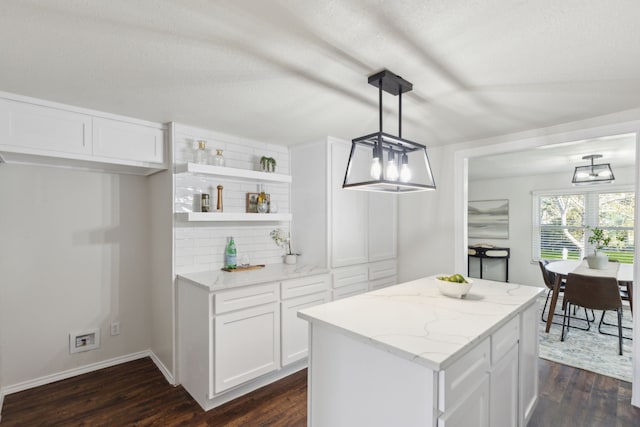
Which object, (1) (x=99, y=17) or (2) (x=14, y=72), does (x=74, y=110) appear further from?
(1) (x=99, y=17)

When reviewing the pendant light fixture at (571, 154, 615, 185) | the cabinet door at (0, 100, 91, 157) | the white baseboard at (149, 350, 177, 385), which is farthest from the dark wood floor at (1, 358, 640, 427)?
the pendant light fixture at (571, 154, 615, 185)

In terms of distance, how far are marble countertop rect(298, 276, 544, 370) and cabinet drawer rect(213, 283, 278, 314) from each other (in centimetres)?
85

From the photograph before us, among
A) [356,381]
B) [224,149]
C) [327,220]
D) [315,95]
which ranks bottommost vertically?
[356,381]

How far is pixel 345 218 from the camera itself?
333 cm

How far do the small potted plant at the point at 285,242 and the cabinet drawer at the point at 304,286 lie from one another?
17.6 inches

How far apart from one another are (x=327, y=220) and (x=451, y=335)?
1902mm

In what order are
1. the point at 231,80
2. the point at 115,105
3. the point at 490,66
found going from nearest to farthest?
the point at 490,66, the point at 231,80, the point at 115,105

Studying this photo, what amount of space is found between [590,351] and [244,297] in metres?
3.54

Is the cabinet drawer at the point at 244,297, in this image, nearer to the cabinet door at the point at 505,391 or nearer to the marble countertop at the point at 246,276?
the marble countertop at the point at 246,276

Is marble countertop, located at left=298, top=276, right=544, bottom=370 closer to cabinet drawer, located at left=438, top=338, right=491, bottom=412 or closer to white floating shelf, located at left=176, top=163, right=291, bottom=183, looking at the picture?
cabinet drawer, located at left=438, top=338, right=491, bottom=412

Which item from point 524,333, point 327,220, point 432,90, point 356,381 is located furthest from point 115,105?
point 524,333

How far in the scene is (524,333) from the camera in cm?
201

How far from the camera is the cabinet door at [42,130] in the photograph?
6.81ft

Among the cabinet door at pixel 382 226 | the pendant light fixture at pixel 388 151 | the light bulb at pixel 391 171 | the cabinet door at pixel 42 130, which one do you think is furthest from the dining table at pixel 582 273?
the cabinet door at pixel 42 130
